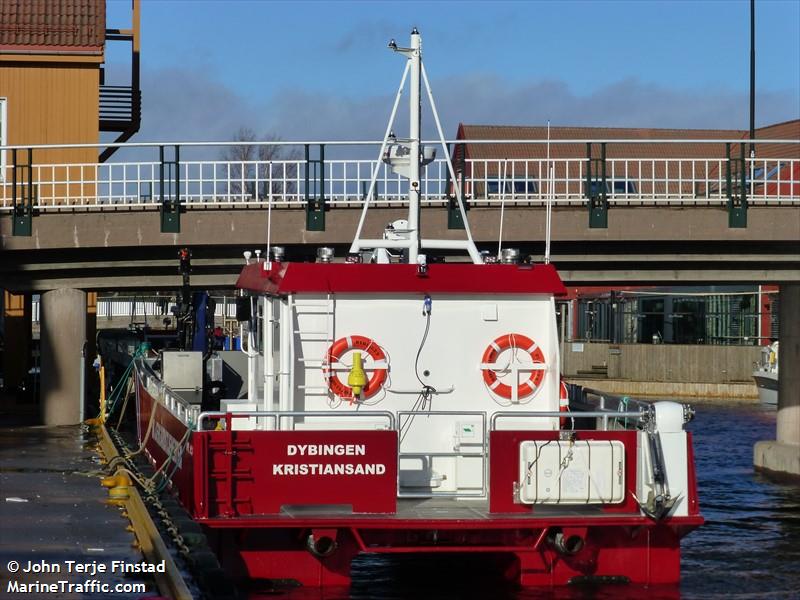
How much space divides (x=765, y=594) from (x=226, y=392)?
406 inches

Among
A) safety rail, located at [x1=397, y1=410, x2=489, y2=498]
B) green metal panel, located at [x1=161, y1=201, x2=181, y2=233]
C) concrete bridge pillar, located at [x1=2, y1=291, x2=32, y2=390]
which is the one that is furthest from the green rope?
safety rail, located at [x1=397, y1=410, x2=489, y2=498]

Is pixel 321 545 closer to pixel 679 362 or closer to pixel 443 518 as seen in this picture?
pixel 443 518

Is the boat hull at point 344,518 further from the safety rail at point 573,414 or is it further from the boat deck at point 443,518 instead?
the safety rail at point 573,414

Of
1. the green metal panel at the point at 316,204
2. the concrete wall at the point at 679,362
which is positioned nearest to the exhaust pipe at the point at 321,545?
the green metal panel at the point at 316,204

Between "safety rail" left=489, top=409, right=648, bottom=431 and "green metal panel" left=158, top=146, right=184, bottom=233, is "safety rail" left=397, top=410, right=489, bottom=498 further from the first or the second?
"green metal panel" left=158, top=146, right=184, bottom=233

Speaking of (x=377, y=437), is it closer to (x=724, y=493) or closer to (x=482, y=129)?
(x=724, y=493)

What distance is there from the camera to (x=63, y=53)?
30.7 m

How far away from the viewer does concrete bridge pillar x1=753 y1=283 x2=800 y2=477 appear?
84.0ft

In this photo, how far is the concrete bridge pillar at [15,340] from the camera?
32750mm

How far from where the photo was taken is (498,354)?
45.1ft

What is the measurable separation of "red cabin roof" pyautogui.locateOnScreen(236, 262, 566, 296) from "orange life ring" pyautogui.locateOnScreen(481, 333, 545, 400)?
20.9 inches

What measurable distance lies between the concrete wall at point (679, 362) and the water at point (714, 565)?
72.4 ft

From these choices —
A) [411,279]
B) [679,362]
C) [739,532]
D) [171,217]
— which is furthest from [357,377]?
[679,362]

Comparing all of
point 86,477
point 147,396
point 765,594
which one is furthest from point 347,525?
point 147,396
